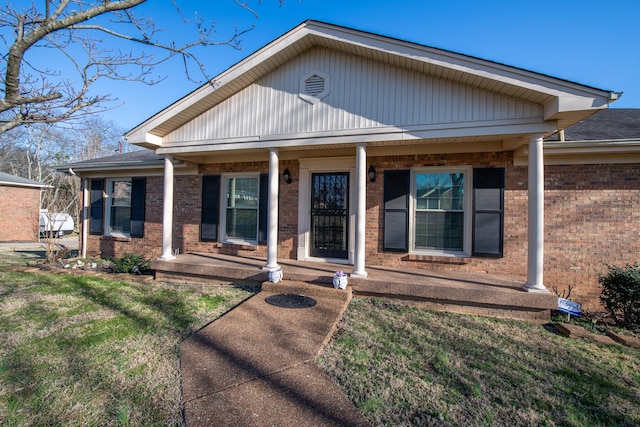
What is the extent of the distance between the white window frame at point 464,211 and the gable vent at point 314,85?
8.07 ft

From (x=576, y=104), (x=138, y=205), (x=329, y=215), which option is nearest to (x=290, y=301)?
(x=329, y=215)

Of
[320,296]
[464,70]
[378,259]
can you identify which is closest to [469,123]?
[464,70]

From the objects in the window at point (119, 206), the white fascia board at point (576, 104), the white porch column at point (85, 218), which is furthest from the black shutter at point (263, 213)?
the white porch column at point (85, 218)

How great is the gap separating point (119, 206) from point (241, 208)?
13.3 ft

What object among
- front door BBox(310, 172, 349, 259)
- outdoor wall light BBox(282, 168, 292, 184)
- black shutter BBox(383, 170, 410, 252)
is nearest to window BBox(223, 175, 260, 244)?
outdoor wall light BBox(282, 168, 292, 184)

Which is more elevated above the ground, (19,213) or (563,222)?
(563,222)

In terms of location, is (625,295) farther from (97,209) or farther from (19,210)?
(19,210)

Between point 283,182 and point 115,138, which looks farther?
point 115,138

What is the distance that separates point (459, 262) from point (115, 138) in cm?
3624

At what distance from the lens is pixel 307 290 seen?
526 centimetres

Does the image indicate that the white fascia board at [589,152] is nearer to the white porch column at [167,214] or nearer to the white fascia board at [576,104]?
the white fascia board at [576,104]

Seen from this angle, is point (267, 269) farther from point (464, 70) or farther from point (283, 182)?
point (464, 70)

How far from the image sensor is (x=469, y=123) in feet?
15.7

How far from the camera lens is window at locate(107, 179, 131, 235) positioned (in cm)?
874
